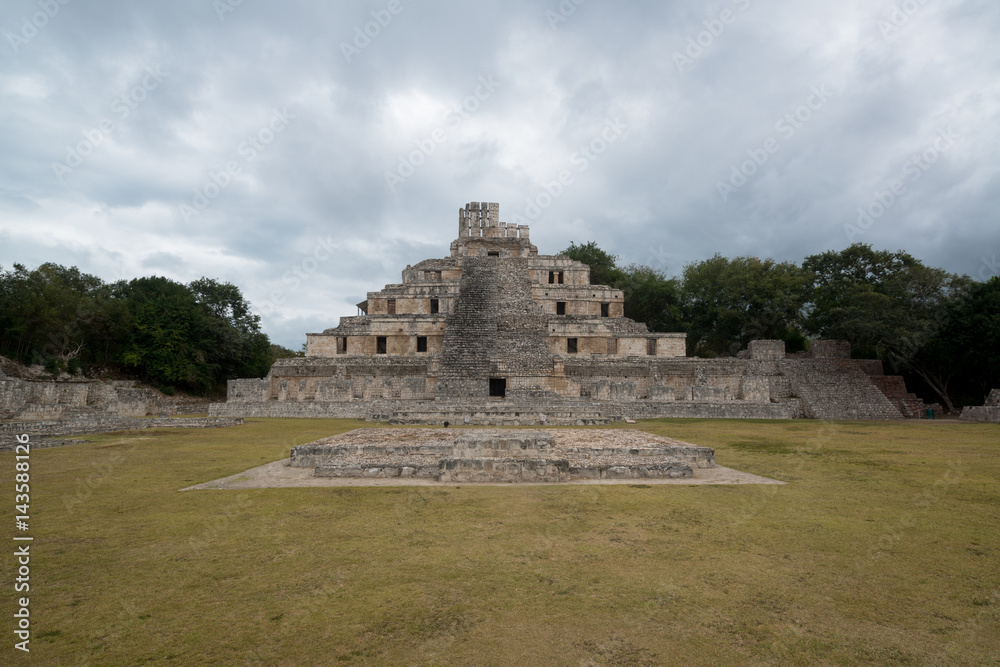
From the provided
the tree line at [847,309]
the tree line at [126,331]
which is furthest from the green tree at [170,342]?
the tree line at [847,309]

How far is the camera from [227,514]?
5.89 m

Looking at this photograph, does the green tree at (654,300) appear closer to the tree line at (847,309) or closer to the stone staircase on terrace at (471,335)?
the tree line at (847,309)

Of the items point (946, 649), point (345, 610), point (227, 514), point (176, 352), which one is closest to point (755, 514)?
point (946, 649)

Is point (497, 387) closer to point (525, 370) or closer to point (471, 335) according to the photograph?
point (525, 370)

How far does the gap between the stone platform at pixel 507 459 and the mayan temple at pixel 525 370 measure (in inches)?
300

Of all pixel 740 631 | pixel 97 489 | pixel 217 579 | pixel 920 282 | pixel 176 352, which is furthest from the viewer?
pixel 176 352

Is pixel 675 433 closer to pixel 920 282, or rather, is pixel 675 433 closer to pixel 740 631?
pixel 740 631

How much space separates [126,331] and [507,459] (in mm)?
34178

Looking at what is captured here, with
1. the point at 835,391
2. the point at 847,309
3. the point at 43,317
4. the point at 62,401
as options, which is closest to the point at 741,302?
the point at 847,309

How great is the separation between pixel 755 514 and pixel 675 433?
9.00 meters

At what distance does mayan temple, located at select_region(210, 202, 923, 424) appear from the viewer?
21.5m

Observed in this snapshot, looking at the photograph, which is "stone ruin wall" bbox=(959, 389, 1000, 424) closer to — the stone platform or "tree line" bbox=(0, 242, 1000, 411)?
"tree line" bbox=(0, 242, 1000, 411)

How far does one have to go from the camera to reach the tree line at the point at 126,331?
28.5 meters

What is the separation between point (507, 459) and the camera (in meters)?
8.00
